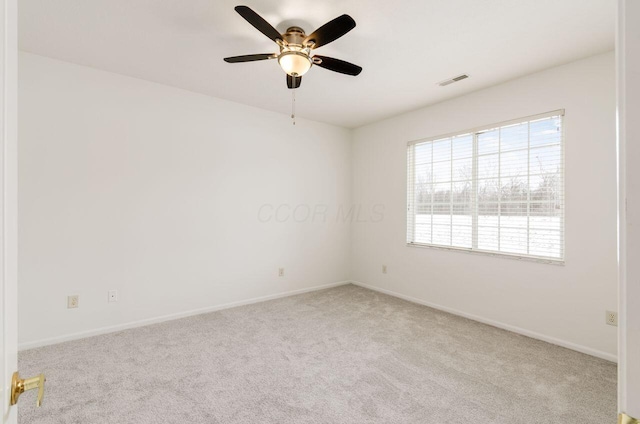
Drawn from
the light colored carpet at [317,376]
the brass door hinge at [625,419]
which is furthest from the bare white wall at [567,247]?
the brass door hinge at [625,419]

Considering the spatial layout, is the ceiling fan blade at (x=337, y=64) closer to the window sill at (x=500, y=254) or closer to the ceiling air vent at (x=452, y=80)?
the ceiling air vent at (x=452, y=80)

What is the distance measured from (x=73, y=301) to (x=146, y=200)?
114 cm

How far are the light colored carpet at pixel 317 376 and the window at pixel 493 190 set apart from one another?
974 millimetres

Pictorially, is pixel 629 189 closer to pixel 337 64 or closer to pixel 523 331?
pixel 337 64

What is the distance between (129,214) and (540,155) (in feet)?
13.7

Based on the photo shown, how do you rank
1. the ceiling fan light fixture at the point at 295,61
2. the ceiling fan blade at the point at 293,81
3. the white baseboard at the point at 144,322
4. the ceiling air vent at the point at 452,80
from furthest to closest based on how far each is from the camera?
the ceiling air vent at the point at 452,80 → the white baseboard at the point at 144,322 → the ceiling fan blade at the point at 293,81 → the ceiling fan light fixture at the point at 295,61

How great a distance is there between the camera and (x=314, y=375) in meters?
2.26

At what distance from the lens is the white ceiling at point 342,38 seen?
2.04 meters

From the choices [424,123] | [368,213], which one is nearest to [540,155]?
[424,123]

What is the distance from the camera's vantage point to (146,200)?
10.6ft

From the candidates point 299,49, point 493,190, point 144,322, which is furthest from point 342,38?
point 144,322

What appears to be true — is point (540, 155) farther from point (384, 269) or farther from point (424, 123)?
point (384, 269)

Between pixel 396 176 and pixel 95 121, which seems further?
pixel 396 176

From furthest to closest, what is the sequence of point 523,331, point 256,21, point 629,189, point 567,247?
1. point 523,331
2. point 567,247
3. point 256,21
4. point 629,189
